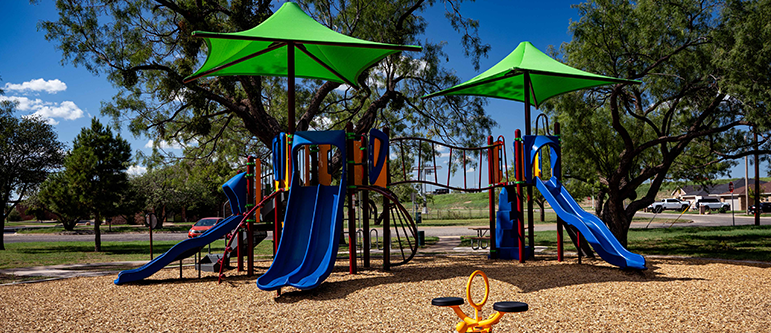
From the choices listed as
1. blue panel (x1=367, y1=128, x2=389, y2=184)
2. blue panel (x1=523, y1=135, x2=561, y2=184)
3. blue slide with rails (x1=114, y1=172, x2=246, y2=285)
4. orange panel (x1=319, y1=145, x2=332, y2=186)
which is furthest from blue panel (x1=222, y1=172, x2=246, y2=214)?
blue panel (x1=523, y1=135, x2=561, y2=184)

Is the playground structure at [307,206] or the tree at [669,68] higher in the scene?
the tree at [669,68]

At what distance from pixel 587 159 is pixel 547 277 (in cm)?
991

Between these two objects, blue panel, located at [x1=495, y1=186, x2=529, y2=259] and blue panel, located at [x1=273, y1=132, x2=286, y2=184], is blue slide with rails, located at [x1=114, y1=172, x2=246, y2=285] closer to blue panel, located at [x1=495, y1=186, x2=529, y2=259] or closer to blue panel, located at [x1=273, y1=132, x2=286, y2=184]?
blue panel, located at [x1=273, y1=132, x2=286, y2=184]

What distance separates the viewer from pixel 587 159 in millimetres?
17219

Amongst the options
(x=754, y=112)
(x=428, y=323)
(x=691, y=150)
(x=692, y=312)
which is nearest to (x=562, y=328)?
(x=428, y=323)

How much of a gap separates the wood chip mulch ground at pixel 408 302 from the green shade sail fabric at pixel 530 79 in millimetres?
4351

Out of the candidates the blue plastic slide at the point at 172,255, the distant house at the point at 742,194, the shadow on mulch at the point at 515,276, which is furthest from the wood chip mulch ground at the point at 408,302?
the distant house at the point at 742,194

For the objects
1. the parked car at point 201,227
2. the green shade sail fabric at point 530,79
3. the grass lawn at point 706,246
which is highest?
the green shade sail fabric at point 530,79

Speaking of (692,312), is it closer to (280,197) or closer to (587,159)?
(280,197)

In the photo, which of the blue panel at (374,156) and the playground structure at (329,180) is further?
the blue panel at (374,156)

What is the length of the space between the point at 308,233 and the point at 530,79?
305 inches

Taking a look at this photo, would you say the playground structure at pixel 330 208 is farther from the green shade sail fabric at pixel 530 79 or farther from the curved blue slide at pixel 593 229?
the green shade sail fabric at pixel 530 79

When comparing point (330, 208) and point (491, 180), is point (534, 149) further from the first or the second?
point (330, 208)

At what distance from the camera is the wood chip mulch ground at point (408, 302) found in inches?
225
